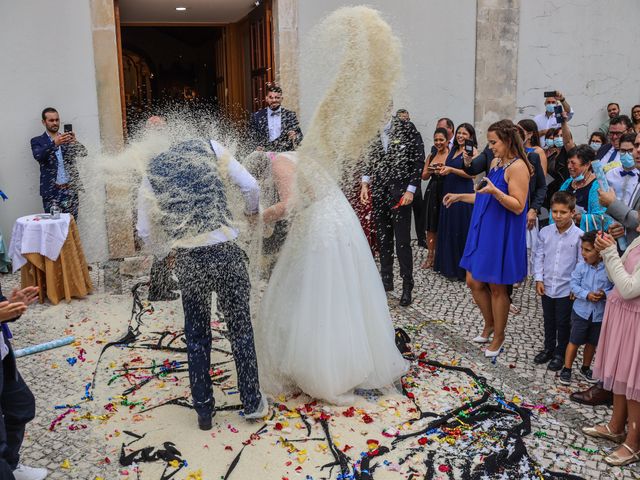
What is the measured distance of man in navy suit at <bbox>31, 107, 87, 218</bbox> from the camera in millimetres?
7656

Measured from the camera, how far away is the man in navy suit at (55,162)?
7.66 meters

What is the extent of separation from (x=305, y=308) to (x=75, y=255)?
12.4ft

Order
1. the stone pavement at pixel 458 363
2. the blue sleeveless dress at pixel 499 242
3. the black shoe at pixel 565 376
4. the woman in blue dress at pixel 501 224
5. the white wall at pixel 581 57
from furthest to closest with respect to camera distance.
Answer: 1. the white wall at pixel 581 57
2. the blue sleeveless dress at pixel 499 242
3. the woman in blue dress at pixel 501 224
4. the black shoe at pixel 565 376
5. the stone pavement at pixel 458 363

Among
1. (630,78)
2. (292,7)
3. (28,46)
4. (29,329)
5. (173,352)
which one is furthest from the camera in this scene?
(630,78)

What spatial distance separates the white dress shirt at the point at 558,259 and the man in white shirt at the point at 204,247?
2.34 meters

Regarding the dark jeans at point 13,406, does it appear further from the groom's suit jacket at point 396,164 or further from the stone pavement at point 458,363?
the groom's suit jacket at point 396,164

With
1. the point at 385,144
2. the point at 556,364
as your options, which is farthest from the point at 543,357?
the point at 385,144

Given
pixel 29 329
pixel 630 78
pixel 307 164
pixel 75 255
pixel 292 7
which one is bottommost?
pixel 29 329

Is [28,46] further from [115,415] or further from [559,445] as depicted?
[559,445]

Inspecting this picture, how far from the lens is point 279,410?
13.3 ft

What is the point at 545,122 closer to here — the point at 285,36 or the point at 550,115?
the point at 550,115

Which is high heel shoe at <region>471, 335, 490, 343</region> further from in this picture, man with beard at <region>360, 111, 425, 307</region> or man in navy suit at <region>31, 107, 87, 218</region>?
man in navy suit at <region>31, 107, 87, 218</region>

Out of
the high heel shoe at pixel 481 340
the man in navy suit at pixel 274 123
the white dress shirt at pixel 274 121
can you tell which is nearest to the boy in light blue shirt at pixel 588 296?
the high heel shoe at pixel 481 340

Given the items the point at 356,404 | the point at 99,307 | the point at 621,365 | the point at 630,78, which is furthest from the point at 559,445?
the point at 630,78
